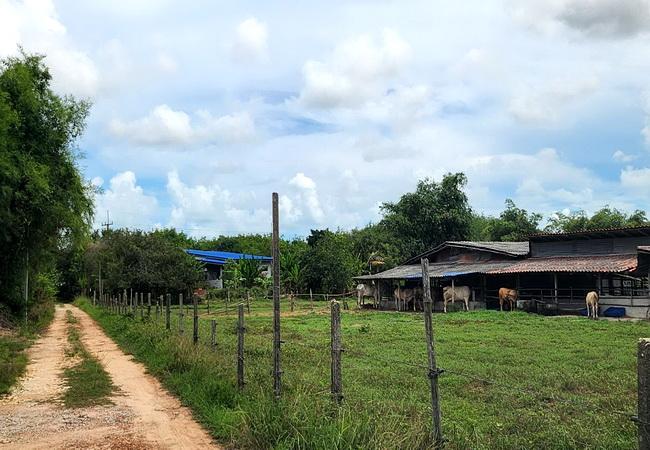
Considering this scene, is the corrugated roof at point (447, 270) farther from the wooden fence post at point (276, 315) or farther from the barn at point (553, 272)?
the wooden fence post at point (276, 315)

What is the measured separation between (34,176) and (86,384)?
9928mm

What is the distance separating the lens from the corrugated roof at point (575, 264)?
2656cm

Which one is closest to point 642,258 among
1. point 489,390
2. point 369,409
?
point 489,390

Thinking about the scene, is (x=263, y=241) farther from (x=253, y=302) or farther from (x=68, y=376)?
(x=68, y=376)

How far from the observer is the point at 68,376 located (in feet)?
40.5

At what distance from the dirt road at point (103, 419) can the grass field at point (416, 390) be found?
1.13 ft

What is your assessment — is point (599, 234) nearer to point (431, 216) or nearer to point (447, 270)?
point (447, 270)

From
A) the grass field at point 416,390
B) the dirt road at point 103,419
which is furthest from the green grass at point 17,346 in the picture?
the grass field at point 416,390

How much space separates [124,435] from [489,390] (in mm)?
5414

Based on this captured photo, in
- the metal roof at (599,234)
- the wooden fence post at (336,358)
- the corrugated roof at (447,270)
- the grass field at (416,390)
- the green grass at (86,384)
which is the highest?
the metal roof at (599,234)

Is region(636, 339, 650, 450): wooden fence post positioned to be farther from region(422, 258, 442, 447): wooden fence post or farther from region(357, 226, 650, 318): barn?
region(357, 226, 650, 318): barn

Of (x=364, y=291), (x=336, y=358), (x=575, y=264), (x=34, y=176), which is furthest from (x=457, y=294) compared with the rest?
(x=336, y=358)

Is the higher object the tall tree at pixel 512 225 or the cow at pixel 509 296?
the tall tree at pixel 512 225

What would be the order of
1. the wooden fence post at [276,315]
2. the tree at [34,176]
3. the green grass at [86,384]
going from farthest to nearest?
the tree at [34,176], the green grass at [86,384], the wooden fence post at [276,315]
